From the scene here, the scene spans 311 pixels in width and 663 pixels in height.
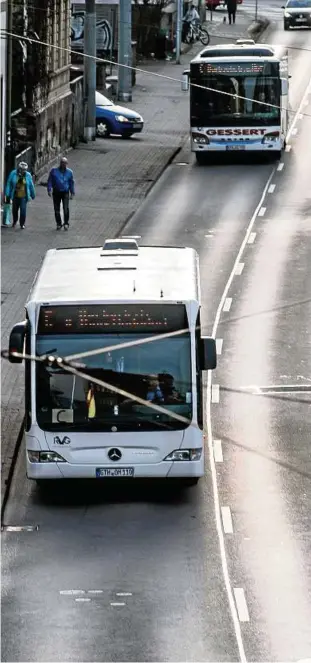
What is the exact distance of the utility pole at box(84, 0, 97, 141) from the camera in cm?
5100

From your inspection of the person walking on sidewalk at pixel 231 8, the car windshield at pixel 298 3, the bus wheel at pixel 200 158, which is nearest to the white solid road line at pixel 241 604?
the bus wheel at pixel 200 158

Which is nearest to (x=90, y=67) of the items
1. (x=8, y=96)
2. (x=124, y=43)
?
(x=124, y=43)

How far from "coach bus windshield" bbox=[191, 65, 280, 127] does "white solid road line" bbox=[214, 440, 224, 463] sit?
998 inches

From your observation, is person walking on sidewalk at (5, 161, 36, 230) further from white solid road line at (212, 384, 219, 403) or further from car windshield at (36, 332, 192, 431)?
car windshield at (36, 332, 192, 431)

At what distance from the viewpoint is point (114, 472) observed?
2125 cm

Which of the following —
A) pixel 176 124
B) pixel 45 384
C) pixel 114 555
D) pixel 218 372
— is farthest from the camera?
pixel 176 124

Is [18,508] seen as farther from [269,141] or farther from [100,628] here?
[269,141]

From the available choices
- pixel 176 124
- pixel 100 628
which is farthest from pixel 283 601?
pixel 176 124

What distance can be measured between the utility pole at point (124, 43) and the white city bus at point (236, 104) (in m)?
10.5

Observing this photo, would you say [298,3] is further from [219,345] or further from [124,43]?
[219,345]

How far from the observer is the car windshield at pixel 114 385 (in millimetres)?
21141

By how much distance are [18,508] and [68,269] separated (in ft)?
10.7

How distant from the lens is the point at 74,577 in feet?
61.5

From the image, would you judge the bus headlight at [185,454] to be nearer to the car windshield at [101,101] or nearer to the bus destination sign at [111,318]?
the bus destination sign at [111,318]
